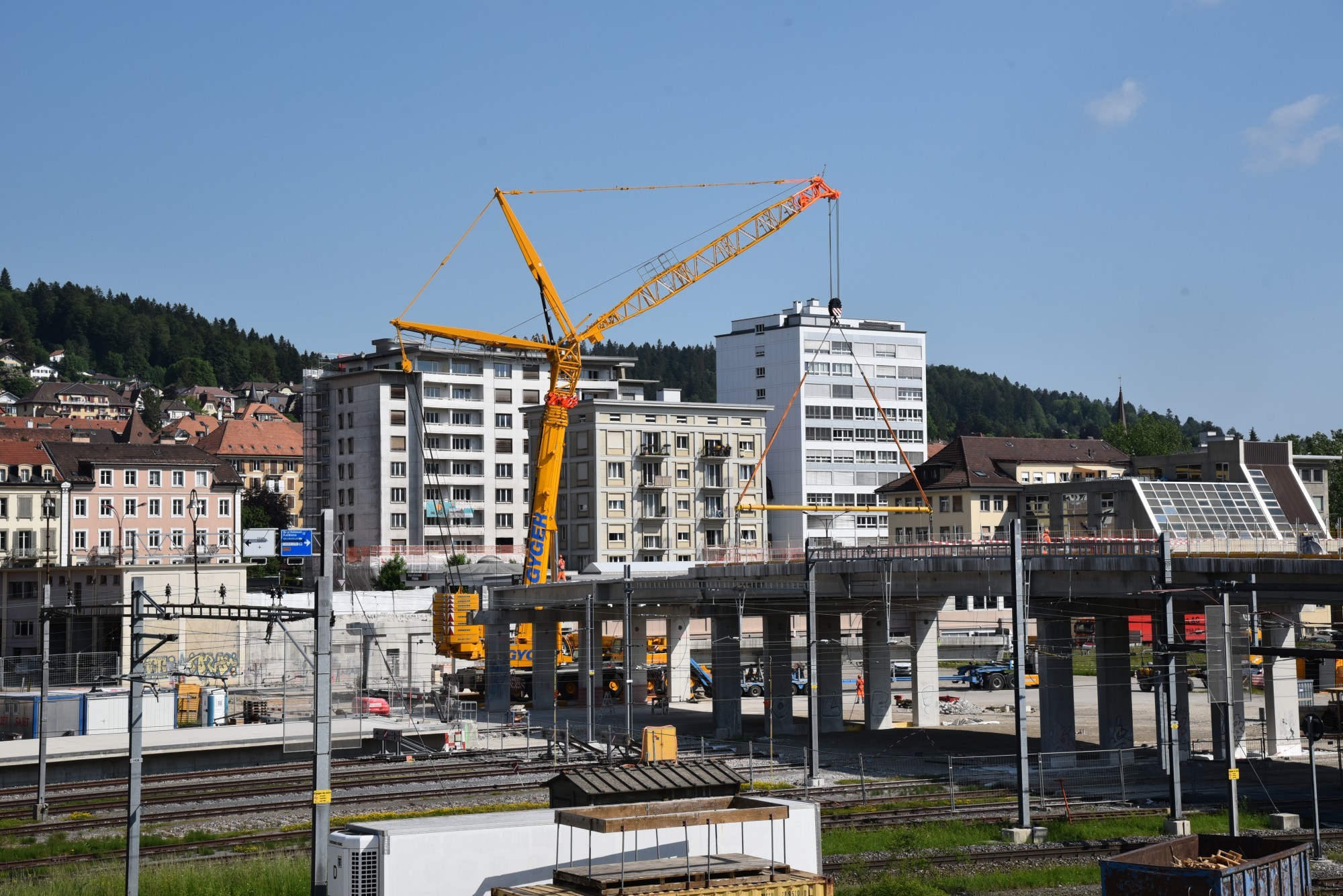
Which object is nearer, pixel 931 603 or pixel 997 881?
pixel 997 881

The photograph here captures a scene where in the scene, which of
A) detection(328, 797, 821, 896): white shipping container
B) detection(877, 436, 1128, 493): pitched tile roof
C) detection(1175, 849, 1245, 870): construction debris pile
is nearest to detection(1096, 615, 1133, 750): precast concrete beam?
detection(1175, 849, 1245, 870): construction debris pile

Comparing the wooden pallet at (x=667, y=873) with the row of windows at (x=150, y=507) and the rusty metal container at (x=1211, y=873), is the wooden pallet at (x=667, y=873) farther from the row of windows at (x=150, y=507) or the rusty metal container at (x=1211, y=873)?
the row of windows at (x=150, y=507)

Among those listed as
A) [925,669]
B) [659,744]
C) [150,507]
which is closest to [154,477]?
[150,507]

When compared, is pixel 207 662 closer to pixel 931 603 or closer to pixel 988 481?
pixel 931 603

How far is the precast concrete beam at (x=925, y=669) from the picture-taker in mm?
79062

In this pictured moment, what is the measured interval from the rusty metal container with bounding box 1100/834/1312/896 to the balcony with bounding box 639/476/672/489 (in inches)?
4377

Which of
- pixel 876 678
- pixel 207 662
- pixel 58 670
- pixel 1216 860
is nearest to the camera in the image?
pixel 1216 860

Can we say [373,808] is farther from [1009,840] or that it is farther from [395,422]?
[395,422]

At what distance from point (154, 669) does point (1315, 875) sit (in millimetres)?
70292

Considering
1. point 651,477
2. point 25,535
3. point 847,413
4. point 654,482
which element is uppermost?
point 847,413

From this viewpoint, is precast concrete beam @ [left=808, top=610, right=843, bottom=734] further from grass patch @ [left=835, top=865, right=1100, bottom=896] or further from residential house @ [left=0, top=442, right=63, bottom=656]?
residential house @ [left=0, top=442, right=63, bottom=656]

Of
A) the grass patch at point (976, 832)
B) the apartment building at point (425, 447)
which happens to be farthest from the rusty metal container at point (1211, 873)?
the apartment building at point (425, 447)

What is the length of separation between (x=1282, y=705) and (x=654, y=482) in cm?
8216

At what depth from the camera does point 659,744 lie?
46344mm
